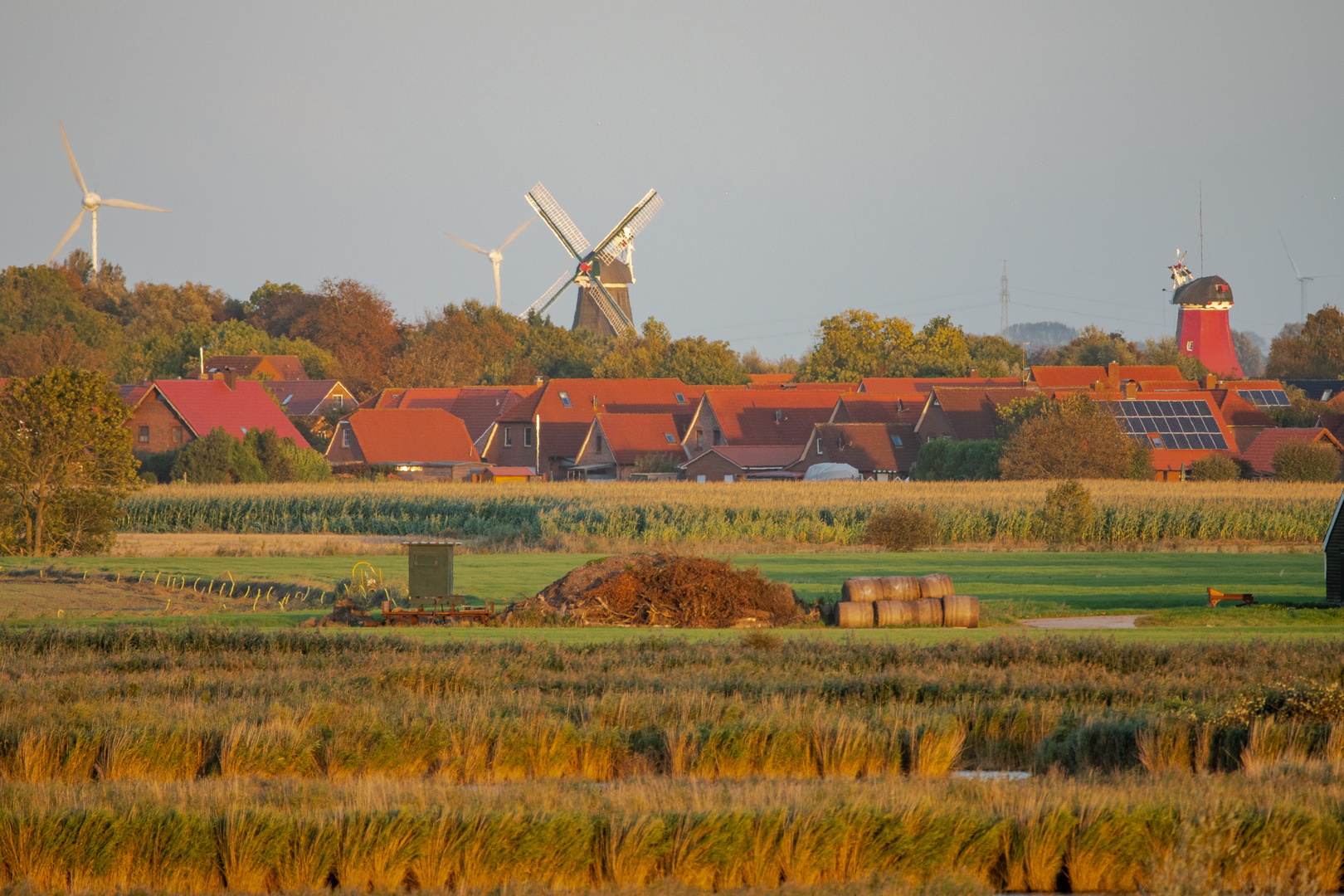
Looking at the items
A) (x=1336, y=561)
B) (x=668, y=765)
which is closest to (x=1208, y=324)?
(x=1336, y=561)

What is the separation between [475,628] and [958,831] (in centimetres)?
1448

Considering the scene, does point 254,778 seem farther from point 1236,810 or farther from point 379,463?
point 379,463

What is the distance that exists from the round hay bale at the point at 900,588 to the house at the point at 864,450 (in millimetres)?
46033

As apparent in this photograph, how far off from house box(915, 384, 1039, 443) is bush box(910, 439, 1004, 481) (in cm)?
312

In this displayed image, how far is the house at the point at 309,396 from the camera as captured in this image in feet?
316

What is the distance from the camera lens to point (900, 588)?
23.9 meters

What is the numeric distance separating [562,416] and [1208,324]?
259 feet

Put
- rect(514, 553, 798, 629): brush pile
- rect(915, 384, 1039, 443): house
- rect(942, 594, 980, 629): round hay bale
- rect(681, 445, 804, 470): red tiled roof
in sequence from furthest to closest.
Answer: rect(681, 445, 804, 470): red tiled roof
rect(915, 384, 1039, 443): house
rect(514, 553, 798, 629): brush pile
rect(942, 594, 980, 629): round hay bale

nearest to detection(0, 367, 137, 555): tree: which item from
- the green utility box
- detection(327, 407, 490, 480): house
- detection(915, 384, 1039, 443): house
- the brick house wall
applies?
the green utility box

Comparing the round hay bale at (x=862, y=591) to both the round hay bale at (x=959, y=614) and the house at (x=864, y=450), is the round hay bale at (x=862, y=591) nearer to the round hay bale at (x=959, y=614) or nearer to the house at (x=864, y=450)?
the round hay bale at (x=959, y=614)

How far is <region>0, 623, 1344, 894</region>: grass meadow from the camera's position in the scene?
902 centimetres

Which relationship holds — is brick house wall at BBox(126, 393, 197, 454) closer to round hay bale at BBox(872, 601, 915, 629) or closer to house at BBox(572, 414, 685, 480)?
house at BBox(572, 414, 685, 480)

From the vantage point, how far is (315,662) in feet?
57.0

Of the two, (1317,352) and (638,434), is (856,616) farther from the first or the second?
(1317,352)
